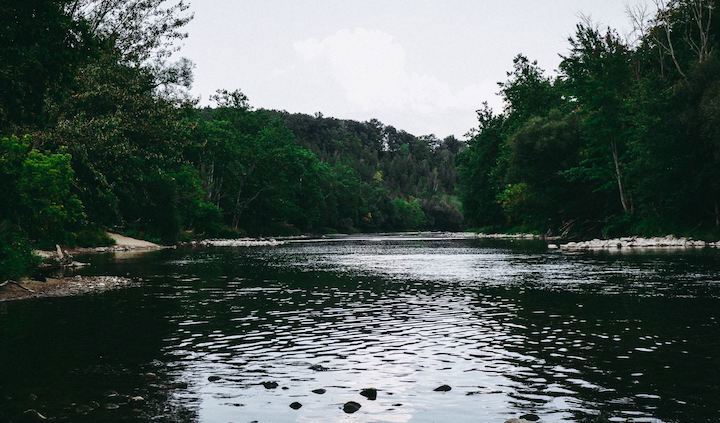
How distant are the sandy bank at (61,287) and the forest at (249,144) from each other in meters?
0.97

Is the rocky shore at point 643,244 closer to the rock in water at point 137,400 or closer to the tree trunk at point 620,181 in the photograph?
the tree trunk at point 620,181

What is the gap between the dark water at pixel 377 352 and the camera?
11.8 m

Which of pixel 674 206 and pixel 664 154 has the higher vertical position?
pixel 664 154

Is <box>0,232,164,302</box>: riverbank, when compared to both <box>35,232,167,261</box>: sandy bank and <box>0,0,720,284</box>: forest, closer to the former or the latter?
<box>0,0,720,284</box>: forest

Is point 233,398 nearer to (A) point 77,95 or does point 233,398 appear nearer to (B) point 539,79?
(A) point 77,95

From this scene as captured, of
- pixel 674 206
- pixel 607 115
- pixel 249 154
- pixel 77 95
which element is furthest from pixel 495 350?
pixel 249 154

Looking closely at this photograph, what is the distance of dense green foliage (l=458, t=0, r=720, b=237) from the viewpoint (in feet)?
211

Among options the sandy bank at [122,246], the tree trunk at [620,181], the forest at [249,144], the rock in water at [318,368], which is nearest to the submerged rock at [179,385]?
the rock in water at [318,368]

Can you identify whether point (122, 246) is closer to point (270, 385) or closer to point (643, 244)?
point (643, 244)

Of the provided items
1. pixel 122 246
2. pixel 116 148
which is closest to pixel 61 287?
pixel 116 148

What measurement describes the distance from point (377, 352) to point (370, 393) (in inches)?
174

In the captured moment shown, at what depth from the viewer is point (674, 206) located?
67.0 metres

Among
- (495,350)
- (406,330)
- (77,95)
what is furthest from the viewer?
(77,95)

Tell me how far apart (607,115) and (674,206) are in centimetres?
1638
